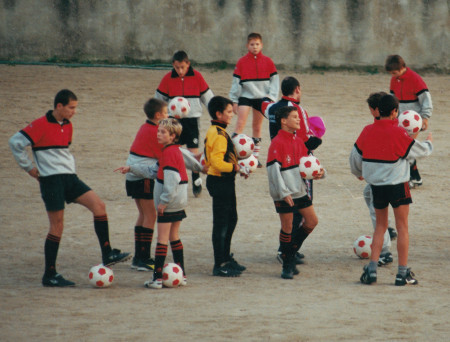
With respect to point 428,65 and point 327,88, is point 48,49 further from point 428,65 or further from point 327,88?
point 428,65

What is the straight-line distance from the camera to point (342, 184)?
42.5 feet

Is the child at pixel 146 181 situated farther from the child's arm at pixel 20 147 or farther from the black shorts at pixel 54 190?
the child's arm at pixel 20 147

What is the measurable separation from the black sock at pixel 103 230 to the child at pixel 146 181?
349mm

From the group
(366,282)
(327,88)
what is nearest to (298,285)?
(366,282)

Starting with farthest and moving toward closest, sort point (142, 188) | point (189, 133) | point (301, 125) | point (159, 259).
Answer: point (189, 133), point (301, 125), point (142, 188), point (159, 259)

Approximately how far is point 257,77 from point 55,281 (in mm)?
6625

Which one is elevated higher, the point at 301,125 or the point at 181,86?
the point at 181,86

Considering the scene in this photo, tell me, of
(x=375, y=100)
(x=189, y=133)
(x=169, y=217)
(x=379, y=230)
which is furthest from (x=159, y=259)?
(x=189, y=133)

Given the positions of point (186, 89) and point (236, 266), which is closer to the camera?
point (236, 266)

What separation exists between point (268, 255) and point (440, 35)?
564 inches

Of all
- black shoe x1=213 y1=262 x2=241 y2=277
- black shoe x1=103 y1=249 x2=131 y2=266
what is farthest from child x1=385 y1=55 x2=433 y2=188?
black shoe x1=103 y1=249 x2=131 y2=266

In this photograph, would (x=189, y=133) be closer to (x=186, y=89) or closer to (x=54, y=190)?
(x=186, y=89)

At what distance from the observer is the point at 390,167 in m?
8.14

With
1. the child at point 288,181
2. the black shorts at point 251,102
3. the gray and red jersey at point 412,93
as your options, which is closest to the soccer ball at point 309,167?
the child at point 288,181
